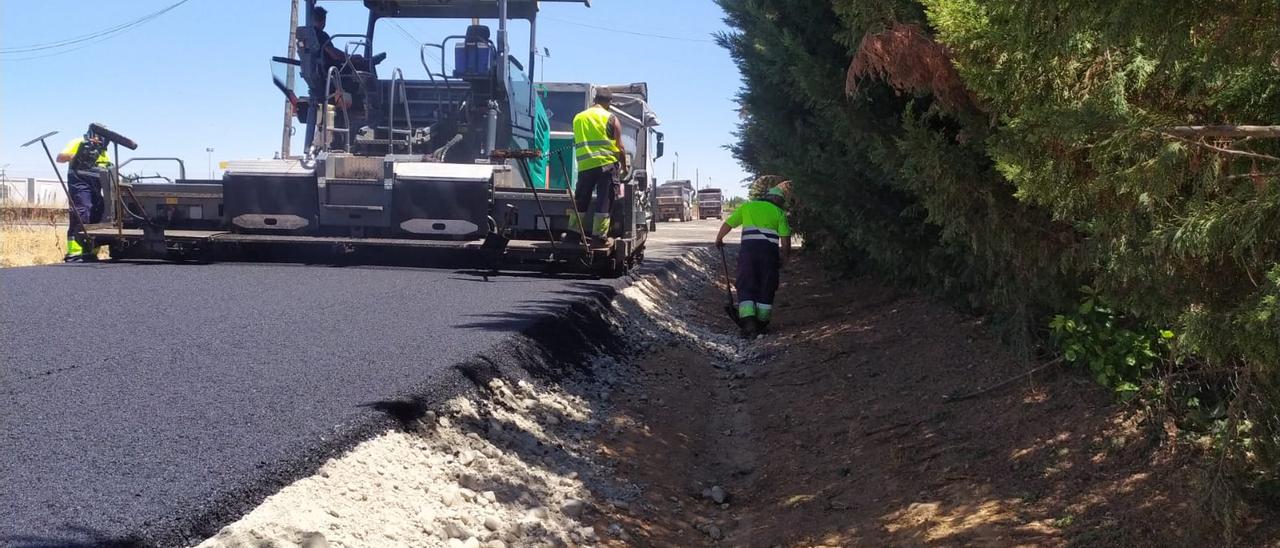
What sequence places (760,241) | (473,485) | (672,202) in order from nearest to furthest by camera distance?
(473,485) → (760,241) → (672,202)

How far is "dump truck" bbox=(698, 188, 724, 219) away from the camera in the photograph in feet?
189

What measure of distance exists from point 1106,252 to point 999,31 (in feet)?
2.69

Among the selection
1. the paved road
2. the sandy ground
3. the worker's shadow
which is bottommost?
the sandy ground

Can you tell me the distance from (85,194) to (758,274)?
7.95m

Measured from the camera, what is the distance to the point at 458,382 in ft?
19.0

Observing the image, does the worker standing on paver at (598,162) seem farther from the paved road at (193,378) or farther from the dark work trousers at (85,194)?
the dark work trousers at (85,194)

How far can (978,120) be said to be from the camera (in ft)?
14.7

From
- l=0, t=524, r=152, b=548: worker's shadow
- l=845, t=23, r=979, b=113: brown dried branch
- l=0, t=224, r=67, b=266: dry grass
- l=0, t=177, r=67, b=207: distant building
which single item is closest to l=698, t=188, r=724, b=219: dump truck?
l=0, t=177, r=67, b=207: distant building

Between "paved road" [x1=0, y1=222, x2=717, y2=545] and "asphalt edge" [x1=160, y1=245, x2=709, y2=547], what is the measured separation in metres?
0.01

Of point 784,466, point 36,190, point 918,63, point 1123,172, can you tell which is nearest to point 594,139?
point 784,466

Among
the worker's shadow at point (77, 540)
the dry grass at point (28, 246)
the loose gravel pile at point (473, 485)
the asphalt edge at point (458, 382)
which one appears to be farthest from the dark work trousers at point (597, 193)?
the dry grass at point (28, 246)

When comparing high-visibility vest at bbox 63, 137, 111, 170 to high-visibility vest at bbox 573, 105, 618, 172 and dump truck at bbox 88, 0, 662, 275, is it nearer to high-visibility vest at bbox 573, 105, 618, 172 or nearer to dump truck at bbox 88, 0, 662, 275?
dump truck at bbox 88, 0, 662, 275

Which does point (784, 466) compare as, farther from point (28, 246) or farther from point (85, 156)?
point (28, 246)

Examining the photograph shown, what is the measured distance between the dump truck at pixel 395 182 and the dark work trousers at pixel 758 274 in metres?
1.36
